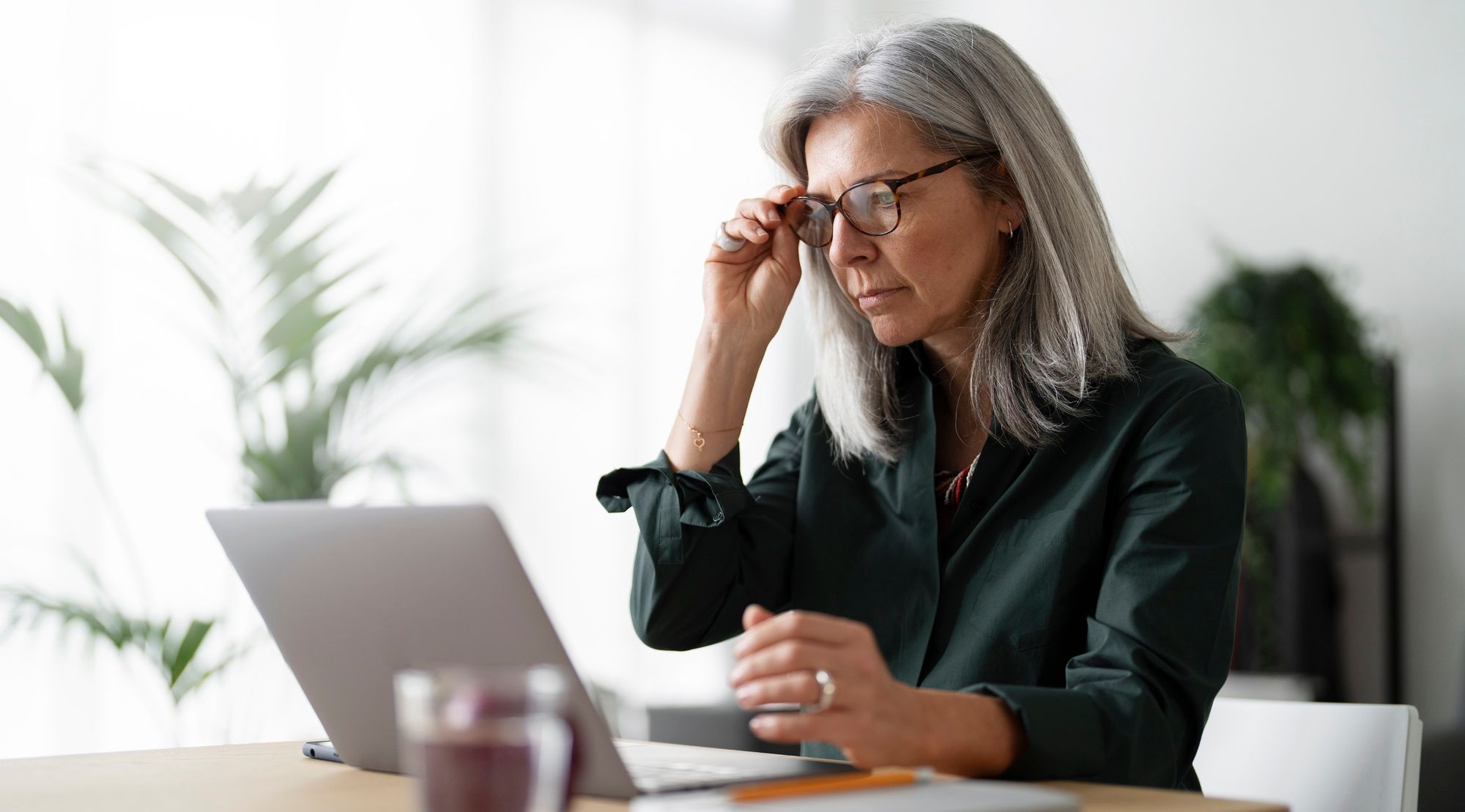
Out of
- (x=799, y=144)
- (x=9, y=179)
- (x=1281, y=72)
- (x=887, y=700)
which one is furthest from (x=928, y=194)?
(x=1281, y=72)

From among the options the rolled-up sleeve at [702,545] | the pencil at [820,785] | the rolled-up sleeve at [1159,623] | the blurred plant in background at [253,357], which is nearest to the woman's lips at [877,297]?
the rolled-up sleeve at [702,545]

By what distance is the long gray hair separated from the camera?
4.58ft

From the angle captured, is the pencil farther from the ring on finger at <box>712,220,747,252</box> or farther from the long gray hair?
the ring on finger at <box>712,220,747,252</box>

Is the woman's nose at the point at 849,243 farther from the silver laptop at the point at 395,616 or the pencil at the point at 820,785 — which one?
the pencil at the point at 820,785

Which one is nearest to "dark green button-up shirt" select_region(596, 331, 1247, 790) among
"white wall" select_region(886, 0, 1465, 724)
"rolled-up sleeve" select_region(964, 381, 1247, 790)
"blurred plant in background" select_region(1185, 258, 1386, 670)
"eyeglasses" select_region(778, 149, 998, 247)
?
"rolled-up sleeve" select_region(964, 381, 1247, 790)

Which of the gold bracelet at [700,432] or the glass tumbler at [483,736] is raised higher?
the gold bracelet at [700,432]

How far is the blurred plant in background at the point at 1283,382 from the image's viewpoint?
354 cm

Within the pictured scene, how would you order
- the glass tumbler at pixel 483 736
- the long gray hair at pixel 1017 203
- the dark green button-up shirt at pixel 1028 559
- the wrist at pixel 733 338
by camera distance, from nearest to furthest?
1. the glass tumbler at pixel 483 736
2. the dark green button-up shirt at pixel 1028 559
3. the long gray hair at pixel 1017 203
4. the wrist at pixel 733 338

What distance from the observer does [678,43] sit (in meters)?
4.21

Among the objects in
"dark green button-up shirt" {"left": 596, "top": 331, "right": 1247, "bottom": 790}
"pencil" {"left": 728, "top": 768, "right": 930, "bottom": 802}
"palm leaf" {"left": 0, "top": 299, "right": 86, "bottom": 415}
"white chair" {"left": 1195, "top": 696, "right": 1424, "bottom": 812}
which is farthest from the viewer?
"palm leaf" {"left": 0, "top": 299, "right": 86, "bottom": 415}

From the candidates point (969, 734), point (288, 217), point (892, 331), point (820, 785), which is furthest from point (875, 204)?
point (288, 217)

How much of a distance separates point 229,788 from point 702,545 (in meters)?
0.57

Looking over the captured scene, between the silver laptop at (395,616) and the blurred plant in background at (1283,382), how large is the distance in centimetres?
283

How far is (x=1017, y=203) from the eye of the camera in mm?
1475
